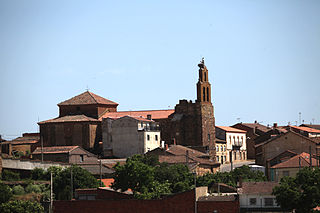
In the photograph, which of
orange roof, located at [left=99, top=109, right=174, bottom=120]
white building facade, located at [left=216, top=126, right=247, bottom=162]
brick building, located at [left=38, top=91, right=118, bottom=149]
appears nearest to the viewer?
brick building, located at [left=38, top=91, right=118, bottom=149]

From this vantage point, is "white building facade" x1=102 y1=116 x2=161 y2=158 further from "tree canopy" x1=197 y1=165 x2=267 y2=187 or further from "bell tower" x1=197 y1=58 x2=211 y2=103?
"tree canopy" x1=197 y1=165 x2=267 y2=187

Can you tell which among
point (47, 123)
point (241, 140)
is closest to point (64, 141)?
point (47, 123)

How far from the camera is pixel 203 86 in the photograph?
11306 cm

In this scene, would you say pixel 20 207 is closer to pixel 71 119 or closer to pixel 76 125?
pixel 76 125

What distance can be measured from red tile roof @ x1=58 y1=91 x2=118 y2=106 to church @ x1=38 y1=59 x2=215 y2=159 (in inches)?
33.5

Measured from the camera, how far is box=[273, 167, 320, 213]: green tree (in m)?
55.0

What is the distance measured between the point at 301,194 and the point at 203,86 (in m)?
→ 58.3

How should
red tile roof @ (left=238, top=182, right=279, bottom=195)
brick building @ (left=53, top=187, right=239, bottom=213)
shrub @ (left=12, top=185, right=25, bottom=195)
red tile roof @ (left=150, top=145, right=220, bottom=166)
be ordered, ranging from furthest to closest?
red tile roof @ (left=150, top=145, right=220, bottom=166), shrub @ (left=12, top=185, right=25, bottom=195), red tile roof @ (left=238, top=182, right=279, bottom=195), brick building @ (left=53, top=187, right=239, bottom=213)

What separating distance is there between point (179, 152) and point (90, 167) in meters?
13.6

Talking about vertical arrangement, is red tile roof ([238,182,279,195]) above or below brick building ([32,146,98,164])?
below

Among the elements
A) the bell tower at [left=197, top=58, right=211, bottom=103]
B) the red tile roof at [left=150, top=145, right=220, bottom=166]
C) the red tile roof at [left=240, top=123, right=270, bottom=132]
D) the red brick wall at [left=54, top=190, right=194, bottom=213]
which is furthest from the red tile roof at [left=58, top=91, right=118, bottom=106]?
the red brick wall at [left=54, top=190, right=194, bottom=213]

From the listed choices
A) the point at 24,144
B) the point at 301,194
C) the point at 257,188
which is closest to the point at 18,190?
the point at 257,188

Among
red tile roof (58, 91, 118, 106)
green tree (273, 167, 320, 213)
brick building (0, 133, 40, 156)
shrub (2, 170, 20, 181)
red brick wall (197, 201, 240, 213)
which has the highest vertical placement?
red tile roof (58, 91, 118, 106)

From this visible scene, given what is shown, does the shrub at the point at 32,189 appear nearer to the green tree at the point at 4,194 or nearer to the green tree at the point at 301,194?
the green tree at the point at 4,194
